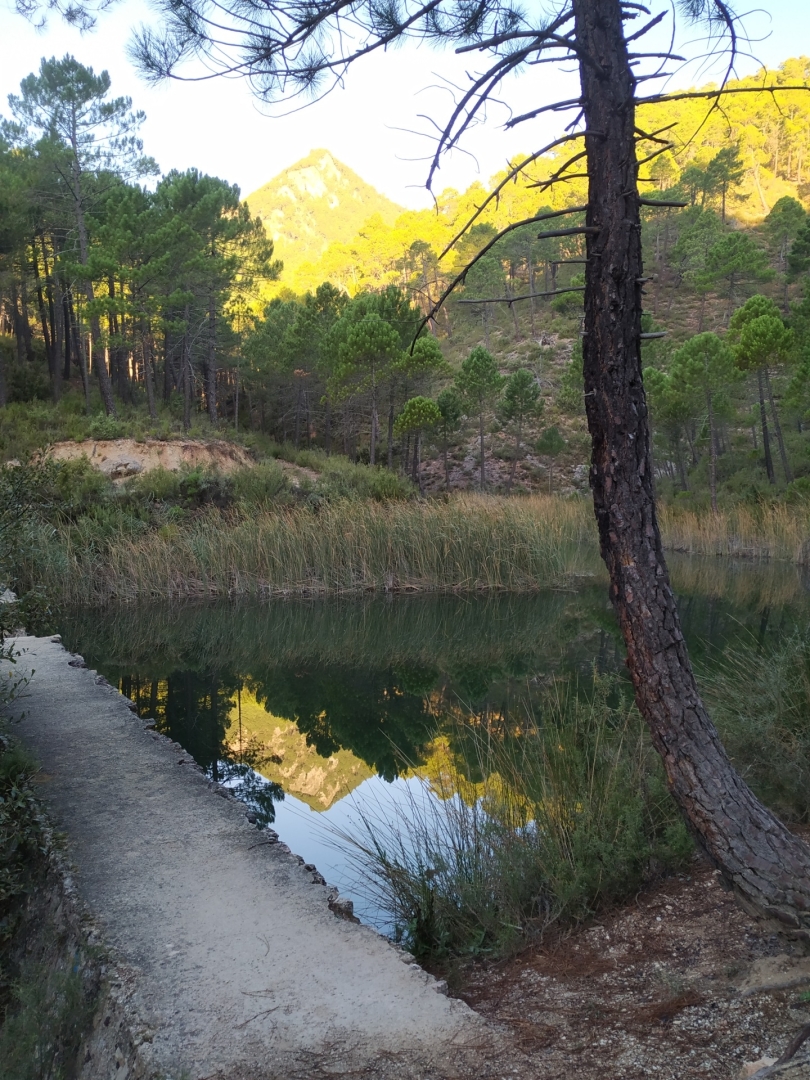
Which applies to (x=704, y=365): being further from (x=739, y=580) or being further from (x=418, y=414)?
(x=739, y=580)

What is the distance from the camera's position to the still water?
5.44 meters

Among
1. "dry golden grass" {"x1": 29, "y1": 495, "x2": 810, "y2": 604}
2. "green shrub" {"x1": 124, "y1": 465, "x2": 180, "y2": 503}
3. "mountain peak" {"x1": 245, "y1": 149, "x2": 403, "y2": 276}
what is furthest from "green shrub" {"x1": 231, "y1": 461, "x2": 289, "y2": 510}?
"mountain peak" {"x1": 245, "y1": 149, "x2": 403, "y2": 276}

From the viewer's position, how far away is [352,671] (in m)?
8.73

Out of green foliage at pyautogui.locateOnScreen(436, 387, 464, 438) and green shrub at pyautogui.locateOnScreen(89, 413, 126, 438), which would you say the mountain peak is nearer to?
green foliage at pyautogui.locateOnScreen(436, 387, 464, 438)

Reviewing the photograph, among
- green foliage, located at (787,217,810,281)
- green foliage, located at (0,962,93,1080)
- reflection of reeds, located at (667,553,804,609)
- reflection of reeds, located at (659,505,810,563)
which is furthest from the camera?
green foliage, located at (787,217,810,281)

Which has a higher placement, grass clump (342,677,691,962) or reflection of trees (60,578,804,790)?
grass clump (342,677,691,962)

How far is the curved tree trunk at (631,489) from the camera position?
7.98 ft

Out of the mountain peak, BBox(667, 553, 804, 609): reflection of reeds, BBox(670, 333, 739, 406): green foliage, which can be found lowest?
BBox(667, 553, 804, 609): reflection of reeds

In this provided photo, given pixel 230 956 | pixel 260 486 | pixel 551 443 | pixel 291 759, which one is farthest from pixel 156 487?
pixel 551 443

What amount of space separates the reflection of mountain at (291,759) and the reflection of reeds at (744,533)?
11754 millimetres

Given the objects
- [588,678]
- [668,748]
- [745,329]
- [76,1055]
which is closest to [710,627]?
[588,678]

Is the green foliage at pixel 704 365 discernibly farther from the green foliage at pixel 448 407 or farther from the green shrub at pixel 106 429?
the green shrub at pixel 106 429

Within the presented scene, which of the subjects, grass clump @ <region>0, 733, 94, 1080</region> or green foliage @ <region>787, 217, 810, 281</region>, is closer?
grass clump @ <region>0, 733, 94, 1080</region>

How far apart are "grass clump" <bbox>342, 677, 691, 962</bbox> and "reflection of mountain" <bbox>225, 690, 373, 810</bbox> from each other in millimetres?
1159
